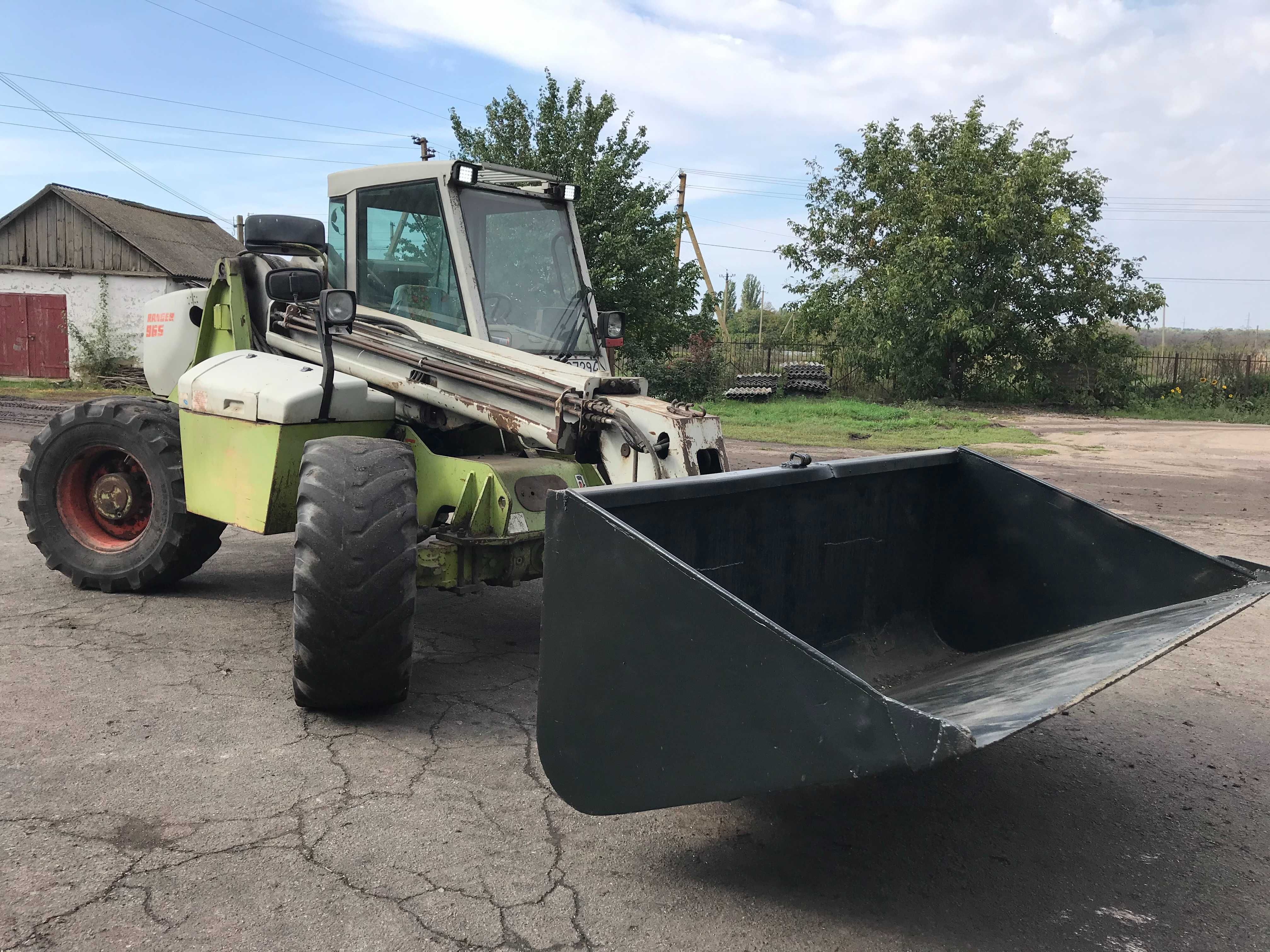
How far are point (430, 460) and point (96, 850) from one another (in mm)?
2244

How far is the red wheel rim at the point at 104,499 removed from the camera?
619 centimetres

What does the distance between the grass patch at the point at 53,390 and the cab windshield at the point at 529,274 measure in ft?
58.8

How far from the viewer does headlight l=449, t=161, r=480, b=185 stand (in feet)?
18.1

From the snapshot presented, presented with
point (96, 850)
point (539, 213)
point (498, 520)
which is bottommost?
point (96, 850)

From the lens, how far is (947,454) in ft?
15.7

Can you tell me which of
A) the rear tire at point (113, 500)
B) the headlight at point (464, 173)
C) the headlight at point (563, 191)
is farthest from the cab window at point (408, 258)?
the rear tire at point (113, 500)

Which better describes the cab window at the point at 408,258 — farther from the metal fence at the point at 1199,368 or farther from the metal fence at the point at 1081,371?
the metal fence at the point at 1199,368

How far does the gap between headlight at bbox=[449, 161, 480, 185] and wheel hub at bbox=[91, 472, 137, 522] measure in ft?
8.86

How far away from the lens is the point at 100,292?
94.7ft

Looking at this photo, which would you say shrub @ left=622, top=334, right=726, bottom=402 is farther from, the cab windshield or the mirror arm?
the mirror arm

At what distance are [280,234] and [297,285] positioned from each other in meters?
1.18

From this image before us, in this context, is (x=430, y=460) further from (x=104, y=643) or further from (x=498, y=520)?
(x=104, y=643)

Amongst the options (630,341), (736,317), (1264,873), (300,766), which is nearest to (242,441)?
(300,766)

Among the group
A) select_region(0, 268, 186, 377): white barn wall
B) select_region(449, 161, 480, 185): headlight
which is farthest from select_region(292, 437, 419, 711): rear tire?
select_region(0, 268, 186, 377): white barn wall
